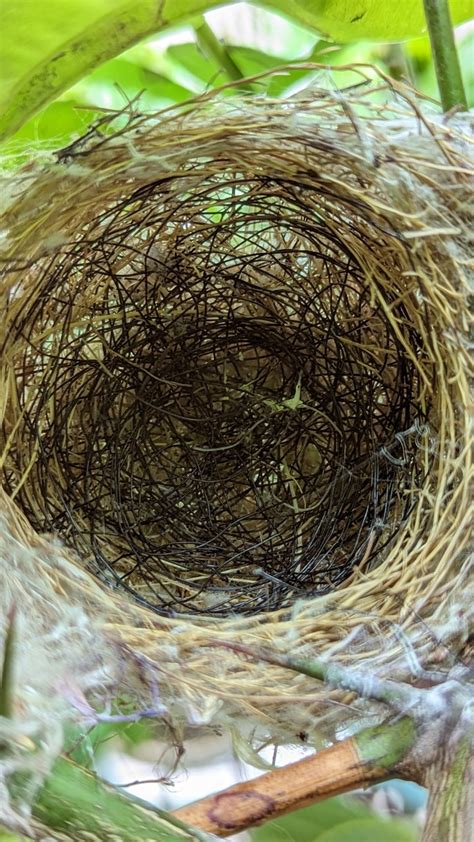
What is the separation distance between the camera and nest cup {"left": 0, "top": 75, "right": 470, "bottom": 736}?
20.7 inches

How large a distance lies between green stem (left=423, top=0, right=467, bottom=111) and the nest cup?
29 mm

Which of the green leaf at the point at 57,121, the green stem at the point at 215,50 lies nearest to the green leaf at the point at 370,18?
the green stem at the point at 215,50

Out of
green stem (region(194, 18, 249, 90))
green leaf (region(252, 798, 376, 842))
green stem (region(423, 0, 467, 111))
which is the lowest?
green leaf (region(252, 798, 376, 842))

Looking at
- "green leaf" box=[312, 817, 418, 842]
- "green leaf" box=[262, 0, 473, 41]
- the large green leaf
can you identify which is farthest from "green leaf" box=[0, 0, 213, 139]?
"green leaf" box=[312, 817, 418, 842]

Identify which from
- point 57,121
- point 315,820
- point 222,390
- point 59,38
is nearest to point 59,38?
point 59,38

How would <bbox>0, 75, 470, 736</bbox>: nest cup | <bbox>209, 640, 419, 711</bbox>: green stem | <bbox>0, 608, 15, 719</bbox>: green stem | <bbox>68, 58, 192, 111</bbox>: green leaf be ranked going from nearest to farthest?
<bbox>0, 608, 15, 719</bbox>: green stem, <bbox>209, 640, 419, 711</bbox>: green stem, <bbox>0, 75, 470, 736</bbox>: nest cup, <bbox>68, 58, 192, 111</bbox>: green leaf

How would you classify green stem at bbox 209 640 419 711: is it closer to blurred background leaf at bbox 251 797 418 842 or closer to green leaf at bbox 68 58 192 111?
blurred background leaf at bbox 251 797 418 842

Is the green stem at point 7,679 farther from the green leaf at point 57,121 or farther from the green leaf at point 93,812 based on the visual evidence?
the green leaf at point 57,121

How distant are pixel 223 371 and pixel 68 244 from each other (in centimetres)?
27

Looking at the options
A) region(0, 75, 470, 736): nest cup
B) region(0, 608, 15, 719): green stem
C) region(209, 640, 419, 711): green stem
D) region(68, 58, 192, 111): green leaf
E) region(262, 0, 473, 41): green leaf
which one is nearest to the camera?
region(0, 608, 15, 719): green stem

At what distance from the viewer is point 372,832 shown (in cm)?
46

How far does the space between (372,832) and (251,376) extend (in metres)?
0.52

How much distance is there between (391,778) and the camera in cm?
39

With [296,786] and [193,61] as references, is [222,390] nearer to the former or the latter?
[193,61]
